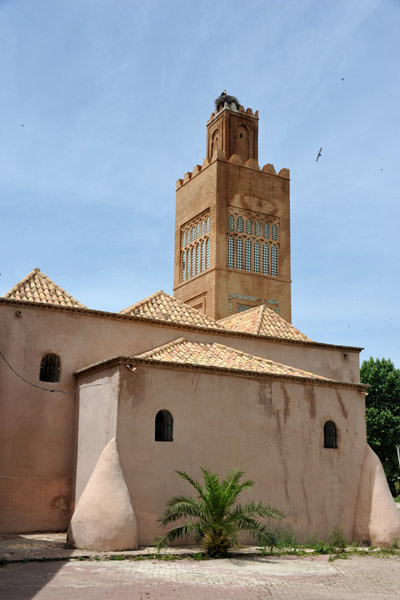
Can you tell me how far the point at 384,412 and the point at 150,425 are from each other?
22307mm

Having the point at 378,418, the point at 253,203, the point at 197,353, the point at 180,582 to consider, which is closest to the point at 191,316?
the point at 197,353

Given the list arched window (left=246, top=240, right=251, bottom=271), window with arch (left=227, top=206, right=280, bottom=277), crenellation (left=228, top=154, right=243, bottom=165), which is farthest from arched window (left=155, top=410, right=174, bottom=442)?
crenellation (left=228, top=154, right=243, bottom=165)

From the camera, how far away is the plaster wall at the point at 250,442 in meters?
14.1

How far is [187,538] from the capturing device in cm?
1402

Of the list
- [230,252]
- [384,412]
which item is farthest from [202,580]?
[384,412]

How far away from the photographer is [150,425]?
47.0ft

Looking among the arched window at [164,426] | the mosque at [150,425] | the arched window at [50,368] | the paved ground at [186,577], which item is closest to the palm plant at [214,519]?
the paved ground at [186,577]

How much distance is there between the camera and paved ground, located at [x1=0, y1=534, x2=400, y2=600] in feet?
30.4

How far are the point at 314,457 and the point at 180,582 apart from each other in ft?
22.5

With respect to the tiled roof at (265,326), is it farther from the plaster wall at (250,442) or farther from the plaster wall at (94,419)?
the plaster wall at (94,419)

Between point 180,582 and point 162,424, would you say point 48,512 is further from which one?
point 180,582

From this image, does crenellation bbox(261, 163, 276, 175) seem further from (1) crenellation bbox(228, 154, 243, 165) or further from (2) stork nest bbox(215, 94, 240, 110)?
(2) stork nest bbox(215, 94, 240, 110)

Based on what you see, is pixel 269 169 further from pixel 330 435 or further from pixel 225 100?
pixel 330 435

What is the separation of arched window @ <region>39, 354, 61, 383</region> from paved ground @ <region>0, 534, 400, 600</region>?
177 inches
